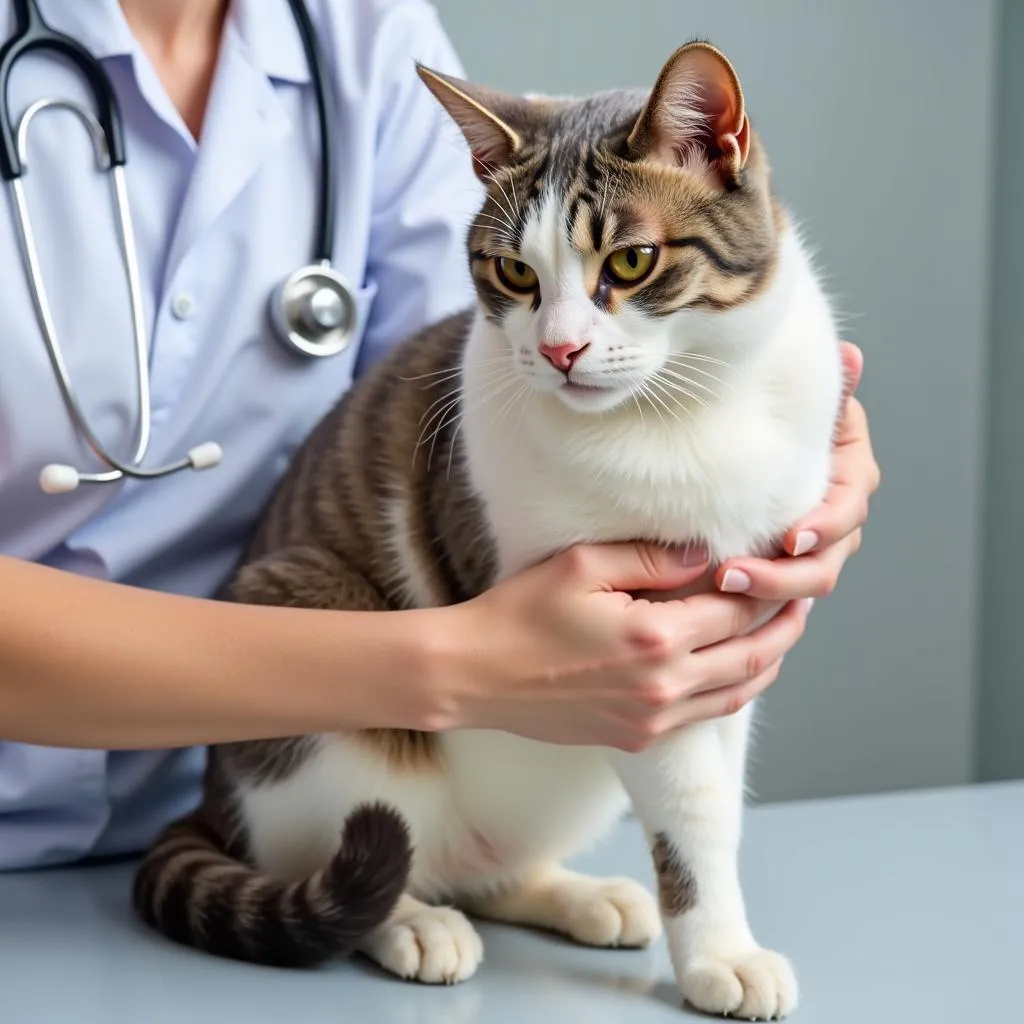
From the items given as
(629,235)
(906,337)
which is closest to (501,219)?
(629,235)

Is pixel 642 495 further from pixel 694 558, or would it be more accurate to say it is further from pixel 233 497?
pixel 233 497

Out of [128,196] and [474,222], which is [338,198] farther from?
[474,222]

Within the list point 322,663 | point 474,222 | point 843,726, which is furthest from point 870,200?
point 322,663

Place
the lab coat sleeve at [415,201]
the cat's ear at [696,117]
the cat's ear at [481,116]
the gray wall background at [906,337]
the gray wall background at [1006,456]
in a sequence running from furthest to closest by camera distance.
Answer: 1. the gray wall background at [1006,456]
2. the gray wall background at [906,337]
3. the lab coat sleeve at [415,201]
4. the cat's ear at [481,116]
5. the cat's ear at [696,117]

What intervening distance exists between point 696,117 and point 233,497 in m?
0.62

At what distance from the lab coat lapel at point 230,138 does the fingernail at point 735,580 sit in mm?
582

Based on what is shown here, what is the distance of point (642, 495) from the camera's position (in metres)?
0.98

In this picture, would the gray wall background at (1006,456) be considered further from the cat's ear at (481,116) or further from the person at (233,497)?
the cat's ear at (481,116)

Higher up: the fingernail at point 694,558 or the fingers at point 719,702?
the fingernail at point 694,558

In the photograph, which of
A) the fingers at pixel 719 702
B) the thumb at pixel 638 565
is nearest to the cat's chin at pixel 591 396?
the thumb at pixel 638 565

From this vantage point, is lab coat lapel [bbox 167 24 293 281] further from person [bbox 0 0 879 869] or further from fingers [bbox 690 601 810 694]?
fingers [bbox 690 601 810 694]

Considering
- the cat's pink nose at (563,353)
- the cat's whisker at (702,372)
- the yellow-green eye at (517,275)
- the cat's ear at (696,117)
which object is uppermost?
the cat's ear at (696,117)

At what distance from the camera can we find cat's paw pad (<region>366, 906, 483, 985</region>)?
3.31 ft

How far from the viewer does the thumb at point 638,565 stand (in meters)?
0.98
